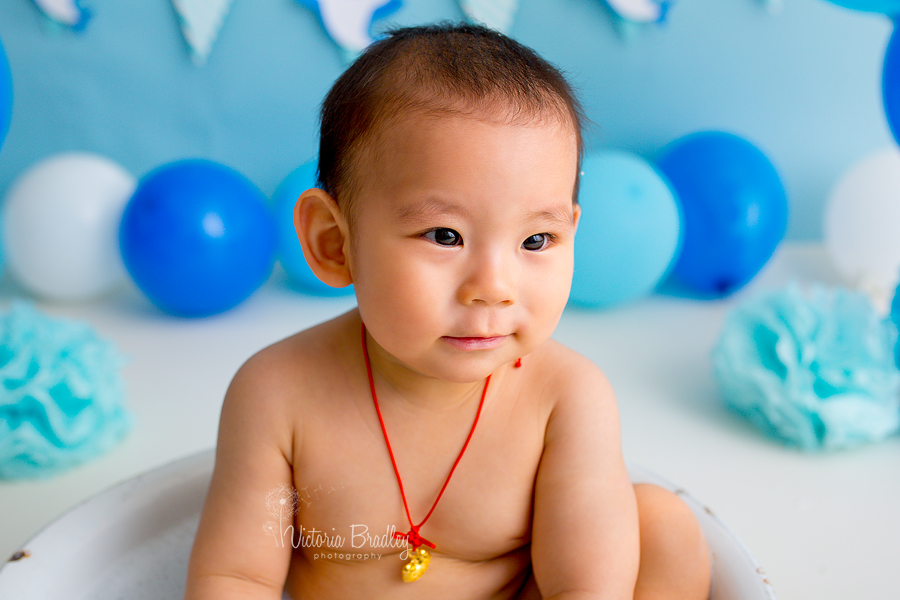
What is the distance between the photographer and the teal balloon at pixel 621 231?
1957mm

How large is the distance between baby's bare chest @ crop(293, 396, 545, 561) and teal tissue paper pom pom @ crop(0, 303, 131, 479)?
774mm

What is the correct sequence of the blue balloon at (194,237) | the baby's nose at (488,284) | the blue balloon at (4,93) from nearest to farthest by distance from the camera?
1. the baby's nose at (488,284)
2. the blue balloon at (4,93)
3. the blue balloon at (194,237)

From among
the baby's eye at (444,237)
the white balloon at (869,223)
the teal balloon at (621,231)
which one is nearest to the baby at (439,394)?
the baby's eye at (444,237)

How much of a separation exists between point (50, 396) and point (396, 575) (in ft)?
2.83

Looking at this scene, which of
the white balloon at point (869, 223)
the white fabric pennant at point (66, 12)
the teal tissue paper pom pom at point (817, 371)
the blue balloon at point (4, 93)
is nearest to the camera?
the teal tissue paper pom pom at point (817, 371)

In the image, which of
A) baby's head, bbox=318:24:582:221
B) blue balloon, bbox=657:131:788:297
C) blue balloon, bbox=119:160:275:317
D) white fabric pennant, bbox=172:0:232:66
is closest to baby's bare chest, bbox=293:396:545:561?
baby's head, bbox=318:24:582:221

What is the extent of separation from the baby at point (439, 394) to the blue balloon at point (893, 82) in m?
1.10

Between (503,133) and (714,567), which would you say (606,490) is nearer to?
(714,567)

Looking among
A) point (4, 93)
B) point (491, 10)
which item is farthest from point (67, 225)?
point (491, 10)

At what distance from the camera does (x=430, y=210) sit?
2.16 feet

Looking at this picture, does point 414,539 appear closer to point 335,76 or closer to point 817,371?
point 817,371

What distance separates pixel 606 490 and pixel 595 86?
75.0 inches

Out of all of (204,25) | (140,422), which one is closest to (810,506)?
(140,422)
